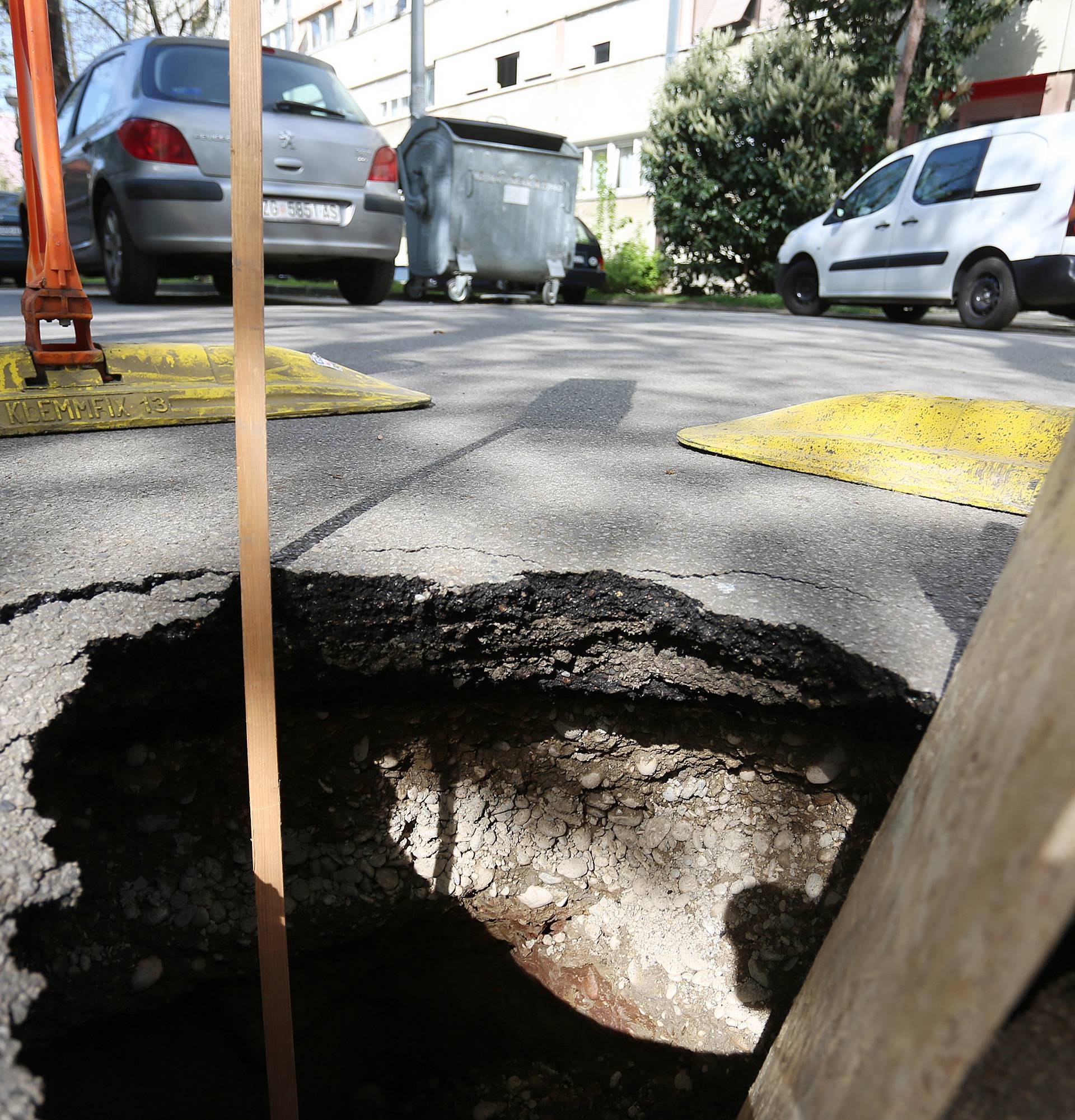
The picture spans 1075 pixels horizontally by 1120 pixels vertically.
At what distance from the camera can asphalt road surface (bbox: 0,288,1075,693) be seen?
1.78m

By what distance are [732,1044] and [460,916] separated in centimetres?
65

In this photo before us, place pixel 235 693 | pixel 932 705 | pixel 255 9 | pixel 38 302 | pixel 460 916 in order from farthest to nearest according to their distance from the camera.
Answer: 1. pixel 38 302
2. pixel 460 916
3. pixel 235 693
4. pixel 932 705
5. pixel 255 9

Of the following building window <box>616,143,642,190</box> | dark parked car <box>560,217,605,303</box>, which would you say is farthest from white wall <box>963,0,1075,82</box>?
building window <box>616,143,642,190</box>

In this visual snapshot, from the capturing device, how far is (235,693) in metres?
1.79

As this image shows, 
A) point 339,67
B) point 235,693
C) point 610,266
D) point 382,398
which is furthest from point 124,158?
point 339,67

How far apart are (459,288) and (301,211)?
2.95 metres

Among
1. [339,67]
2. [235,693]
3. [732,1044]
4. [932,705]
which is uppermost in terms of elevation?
[339,67]

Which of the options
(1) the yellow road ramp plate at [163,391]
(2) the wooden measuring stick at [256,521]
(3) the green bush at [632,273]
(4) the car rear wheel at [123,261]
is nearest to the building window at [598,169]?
(3) the green bush at [632,273]

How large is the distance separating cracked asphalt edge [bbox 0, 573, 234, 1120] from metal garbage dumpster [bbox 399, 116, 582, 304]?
28.0 ft

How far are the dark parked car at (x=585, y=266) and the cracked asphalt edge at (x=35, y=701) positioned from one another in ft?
36.2

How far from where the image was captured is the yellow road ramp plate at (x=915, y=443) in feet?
8.00

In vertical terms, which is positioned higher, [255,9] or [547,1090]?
[255,9]

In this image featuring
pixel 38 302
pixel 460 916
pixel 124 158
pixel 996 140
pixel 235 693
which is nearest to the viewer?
pixel 235 693

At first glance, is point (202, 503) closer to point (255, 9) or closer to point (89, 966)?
point (89, 966)
